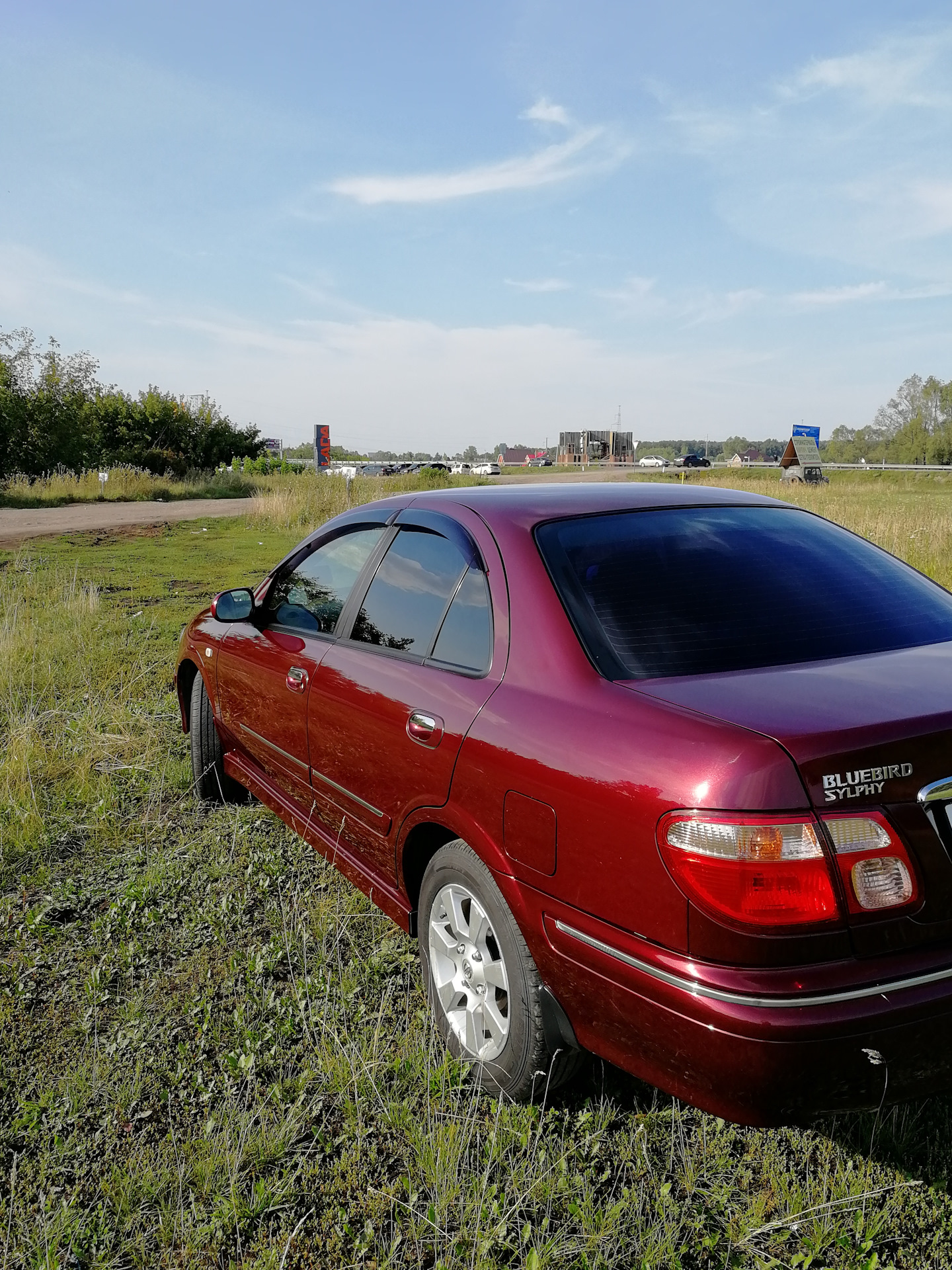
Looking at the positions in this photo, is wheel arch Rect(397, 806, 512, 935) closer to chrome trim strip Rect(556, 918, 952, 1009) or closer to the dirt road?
chrome trim strip Rect(556, 918, 952, 1009)

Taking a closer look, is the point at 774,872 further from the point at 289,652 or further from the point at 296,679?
the point at 289,652

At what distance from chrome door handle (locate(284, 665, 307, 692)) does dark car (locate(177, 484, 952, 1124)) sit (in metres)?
0.02

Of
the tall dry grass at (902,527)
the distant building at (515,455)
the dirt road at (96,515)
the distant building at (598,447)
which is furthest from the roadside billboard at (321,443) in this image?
the distant building at (515,455)

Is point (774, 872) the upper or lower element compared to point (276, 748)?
upper

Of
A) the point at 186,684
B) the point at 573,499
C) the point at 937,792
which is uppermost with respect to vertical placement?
the point at 573,499

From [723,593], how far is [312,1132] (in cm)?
184

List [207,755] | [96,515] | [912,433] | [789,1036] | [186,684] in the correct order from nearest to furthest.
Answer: [789,1036] → [207,755] → [186,684] → [96,515] → [912,433]

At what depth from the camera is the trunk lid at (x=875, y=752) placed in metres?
1.86

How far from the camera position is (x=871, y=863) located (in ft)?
6.11

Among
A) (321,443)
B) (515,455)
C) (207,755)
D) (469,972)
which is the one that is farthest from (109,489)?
(515,455)

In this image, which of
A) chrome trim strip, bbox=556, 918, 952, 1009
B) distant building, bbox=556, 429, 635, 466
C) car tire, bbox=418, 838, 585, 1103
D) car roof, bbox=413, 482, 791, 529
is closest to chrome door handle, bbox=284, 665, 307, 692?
car roof, bbox=413, 482, 791, 529

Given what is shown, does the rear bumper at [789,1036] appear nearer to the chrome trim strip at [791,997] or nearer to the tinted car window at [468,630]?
the chrome trim strip at [791,997]

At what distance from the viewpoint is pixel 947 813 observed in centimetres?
194

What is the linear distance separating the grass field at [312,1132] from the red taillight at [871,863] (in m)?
0.87
